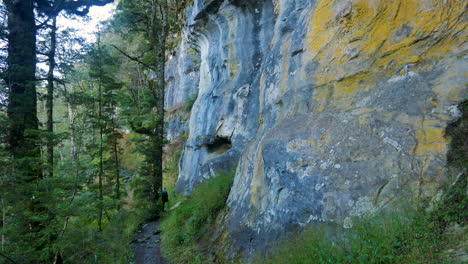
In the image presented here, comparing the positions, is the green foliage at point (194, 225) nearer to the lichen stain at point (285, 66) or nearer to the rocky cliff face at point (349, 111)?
the rocky cliff face at point (349, 111)

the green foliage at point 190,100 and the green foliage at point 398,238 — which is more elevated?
the green foliage at point 190,100

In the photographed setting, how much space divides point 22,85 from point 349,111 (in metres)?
7.32

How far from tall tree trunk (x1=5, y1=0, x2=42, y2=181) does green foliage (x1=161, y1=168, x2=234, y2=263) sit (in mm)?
3863

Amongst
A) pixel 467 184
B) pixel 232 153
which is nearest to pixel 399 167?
pixel 467 184

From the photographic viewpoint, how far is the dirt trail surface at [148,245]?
25.4ft

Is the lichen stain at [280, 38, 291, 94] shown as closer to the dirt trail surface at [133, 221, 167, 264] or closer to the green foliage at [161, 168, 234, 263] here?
the green foliage at [161, 168, 234, 263]

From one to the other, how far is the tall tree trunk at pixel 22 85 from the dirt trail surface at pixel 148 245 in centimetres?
373

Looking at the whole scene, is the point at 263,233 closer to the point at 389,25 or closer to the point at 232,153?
the point at 389,25

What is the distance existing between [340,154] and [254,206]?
2.20 m

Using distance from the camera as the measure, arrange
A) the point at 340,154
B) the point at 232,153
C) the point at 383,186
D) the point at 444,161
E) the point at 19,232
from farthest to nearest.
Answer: the point at 232,153 → the point at 19,232 → the point at 340,154 → the point at 383,186 → the point at 444,161

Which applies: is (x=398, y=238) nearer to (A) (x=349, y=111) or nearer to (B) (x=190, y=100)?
(A) (x=349, y=111)

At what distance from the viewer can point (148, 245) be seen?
8.89 meters

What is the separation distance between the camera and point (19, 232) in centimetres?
512

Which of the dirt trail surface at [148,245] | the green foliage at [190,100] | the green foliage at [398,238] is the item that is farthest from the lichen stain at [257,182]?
the green foliage at [190,100]
